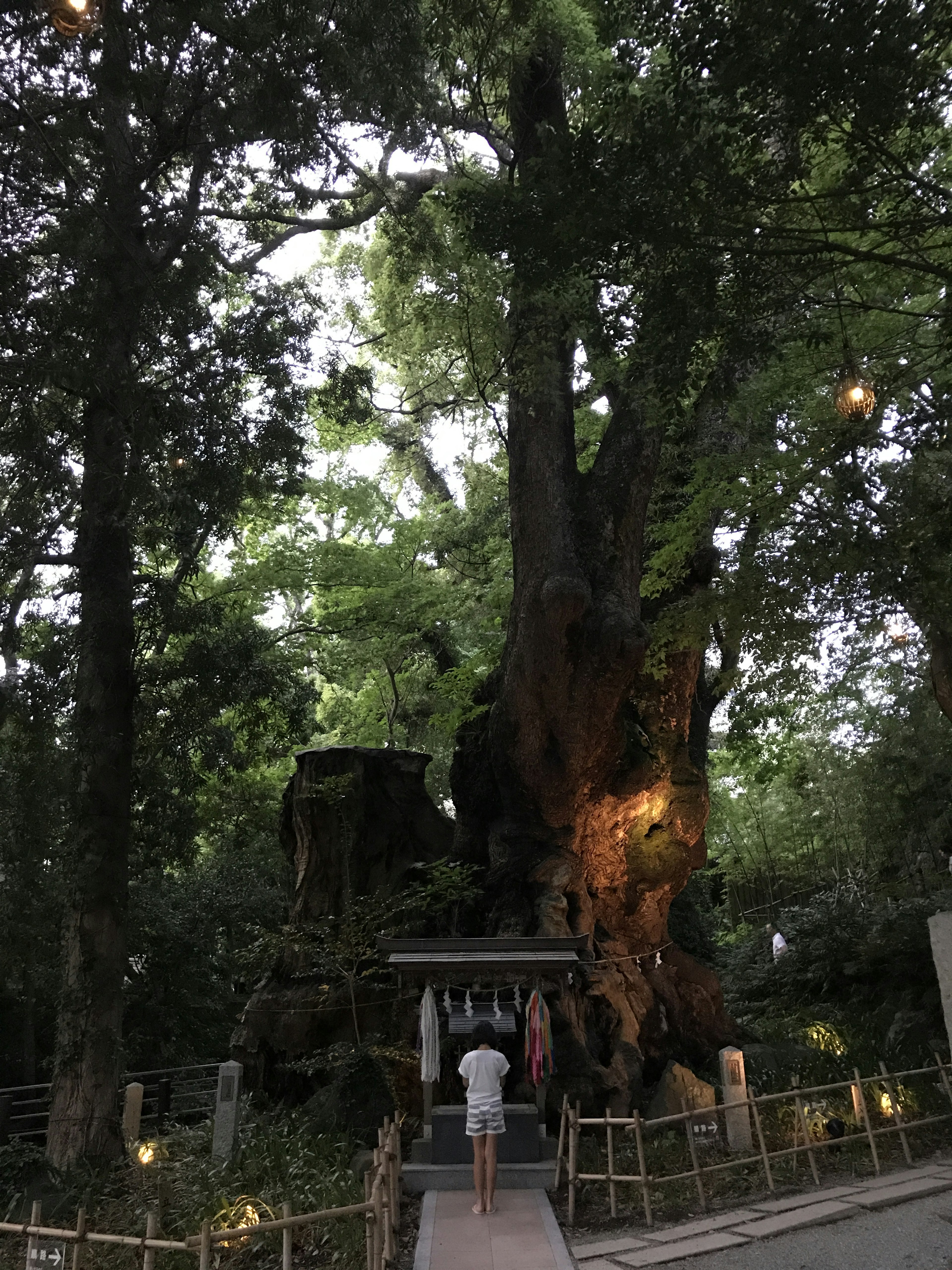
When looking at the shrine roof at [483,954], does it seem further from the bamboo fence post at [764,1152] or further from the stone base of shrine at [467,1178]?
the bamboo fence post at [764,1152]

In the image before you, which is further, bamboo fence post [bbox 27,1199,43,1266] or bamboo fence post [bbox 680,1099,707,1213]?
bamboo fence post [bbox 680,1099,707,1213]

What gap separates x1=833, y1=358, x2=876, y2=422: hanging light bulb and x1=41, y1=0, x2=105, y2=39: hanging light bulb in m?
6.59

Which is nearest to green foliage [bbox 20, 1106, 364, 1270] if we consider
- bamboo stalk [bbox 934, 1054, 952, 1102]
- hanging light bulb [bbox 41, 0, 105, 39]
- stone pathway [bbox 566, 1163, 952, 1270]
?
stone pathway [bbox 566, 1163, 952, 1270]

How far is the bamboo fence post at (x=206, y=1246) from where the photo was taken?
521 cm

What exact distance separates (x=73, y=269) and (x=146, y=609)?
395 centimetres

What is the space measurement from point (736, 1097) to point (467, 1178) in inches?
118

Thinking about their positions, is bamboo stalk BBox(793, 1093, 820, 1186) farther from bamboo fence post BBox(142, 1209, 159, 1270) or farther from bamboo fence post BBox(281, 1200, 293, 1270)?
bamboo fence post BBox(142, 1209, 159, 1270)

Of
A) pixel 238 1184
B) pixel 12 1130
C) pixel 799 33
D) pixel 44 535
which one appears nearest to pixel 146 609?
pixel 44 535

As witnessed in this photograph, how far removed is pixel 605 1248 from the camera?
22.4 feet

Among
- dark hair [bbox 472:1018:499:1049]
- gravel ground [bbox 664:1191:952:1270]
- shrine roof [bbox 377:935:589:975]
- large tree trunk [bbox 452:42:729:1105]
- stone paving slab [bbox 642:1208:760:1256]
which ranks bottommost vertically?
gravel ground [bbox 664:1191:952:1270]

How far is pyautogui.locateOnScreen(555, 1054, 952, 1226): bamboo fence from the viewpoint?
25.2ft

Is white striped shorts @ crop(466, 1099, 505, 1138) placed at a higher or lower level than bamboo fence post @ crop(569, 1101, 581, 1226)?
higher

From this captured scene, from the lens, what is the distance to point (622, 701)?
12.1 m

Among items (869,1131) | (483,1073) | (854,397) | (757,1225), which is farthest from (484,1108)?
(854,397)
